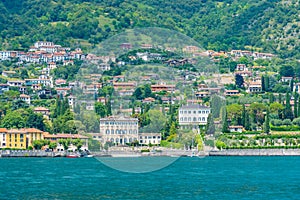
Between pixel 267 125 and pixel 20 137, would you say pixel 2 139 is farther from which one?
pixel 267 125

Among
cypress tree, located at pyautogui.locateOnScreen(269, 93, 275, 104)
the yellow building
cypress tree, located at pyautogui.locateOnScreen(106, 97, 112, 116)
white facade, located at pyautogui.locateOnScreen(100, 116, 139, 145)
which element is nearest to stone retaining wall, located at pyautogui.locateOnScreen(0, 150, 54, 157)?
the yellow building

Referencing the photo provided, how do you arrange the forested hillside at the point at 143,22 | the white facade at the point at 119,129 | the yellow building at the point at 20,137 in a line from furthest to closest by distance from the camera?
the forested hillside at the point at 143,22, the yellow building at the point at 20,137, the white facade at the point at 119,129

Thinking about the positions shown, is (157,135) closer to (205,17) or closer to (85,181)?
(85,181)

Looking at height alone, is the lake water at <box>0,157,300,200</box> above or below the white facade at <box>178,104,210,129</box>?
below

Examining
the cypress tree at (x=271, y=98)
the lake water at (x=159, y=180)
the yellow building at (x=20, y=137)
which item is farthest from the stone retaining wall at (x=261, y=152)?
the yellow building at (x=20, y=137)

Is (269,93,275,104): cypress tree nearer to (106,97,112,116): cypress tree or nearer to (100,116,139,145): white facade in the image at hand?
(106,97,112,116): cypress tree

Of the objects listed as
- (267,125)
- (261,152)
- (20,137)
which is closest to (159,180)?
(261,152)

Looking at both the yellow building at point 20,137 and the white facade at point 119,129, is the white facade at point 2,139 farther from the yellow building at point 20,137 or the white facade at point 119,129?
the white facade at point 119,129
